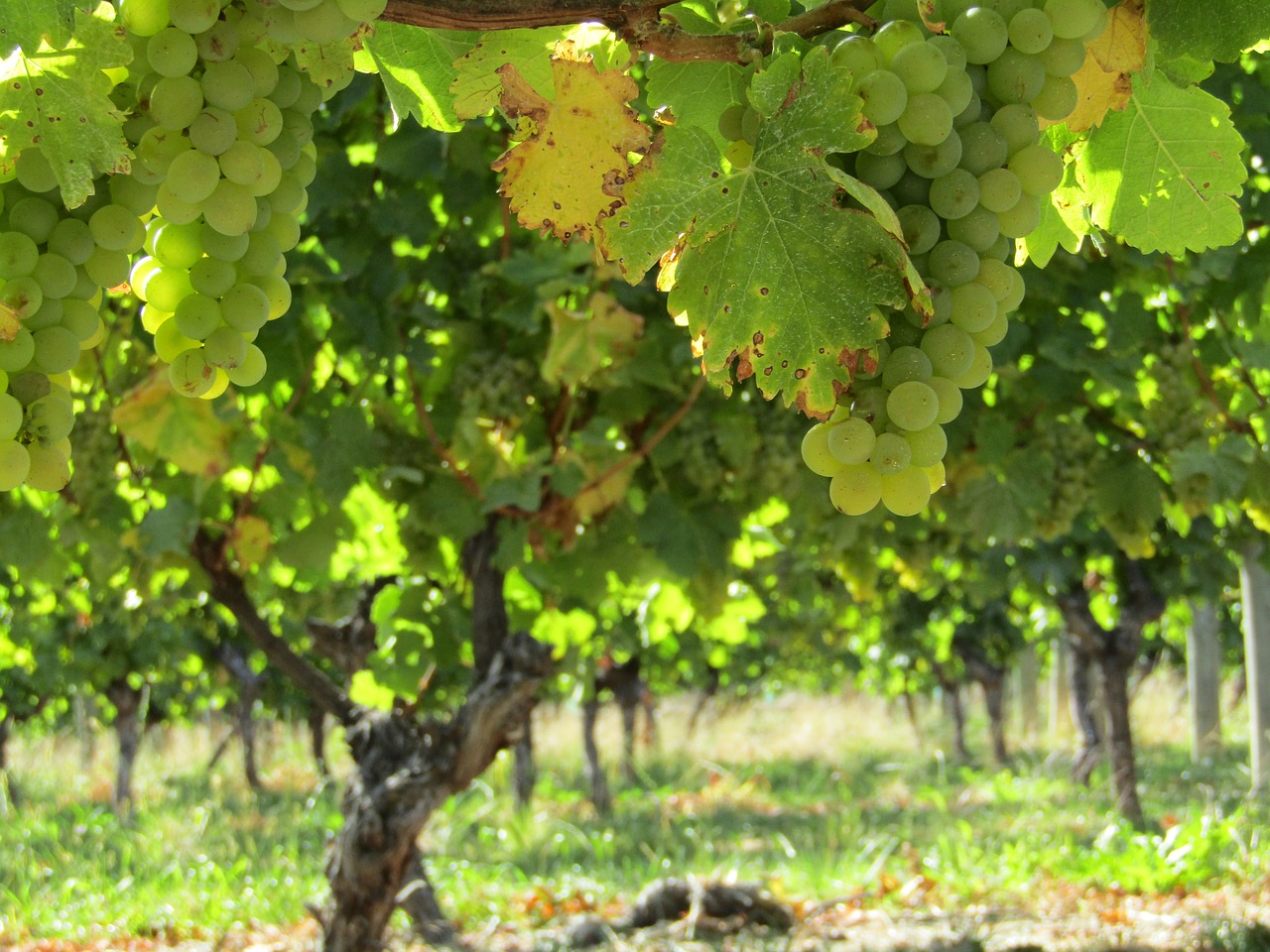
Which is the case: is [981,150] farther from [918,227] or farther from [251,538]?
[251,538]

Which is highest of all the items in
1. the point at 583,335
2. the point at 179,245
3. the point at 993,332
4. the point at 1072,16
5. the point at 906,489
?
the point at 583,335

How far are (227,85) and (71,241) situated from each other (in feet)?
0.50

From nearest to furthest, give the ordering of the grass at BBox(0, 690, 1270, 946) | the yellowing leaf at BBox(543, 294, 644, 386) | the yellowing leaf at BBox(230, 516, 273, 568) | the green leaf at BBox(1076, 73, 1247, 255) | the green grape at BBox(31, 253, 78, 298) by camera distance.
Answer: the green grape at BBox(31, 253, 78, 298)
the green leaf at BBox(1076, 73, 1247, 255)
the yellowing leaf at BBox(543, 294, 644, 386)
the yellowing leaf at BBox(230, 516, 273, 568)
the grass at BBox(0, 690, 1270, 946)

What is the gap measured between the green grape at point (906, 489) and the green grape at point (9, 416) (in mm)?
530

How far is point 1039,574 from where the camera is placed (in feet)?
26.5

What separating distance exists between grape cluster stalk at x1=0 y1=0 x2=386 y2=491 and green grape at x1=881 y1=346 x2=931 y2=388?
389mm

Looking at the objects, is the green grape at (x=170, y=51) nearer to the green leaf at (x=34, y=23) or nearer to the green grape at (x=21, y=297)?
the green leaf at (x=34, y=23)

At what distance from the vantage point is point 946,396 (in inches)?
28.0

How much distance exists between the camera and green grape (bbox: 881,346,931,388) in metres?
0.70

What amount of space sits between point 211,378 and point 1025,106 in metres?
0.58

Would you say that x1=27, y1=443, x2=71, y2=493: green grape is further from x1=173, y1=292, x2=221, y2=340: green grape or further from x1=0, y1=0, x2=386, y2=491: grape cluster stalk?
x1=173, y1=292, x2=221, y2=340: green grape

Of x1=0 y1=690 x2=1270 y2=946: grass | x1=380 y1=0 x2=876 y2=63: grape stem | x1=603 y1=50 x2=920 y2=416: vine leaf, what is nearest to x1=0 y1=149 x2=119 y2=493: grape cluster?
x1=380 y1=0 x2=876 y2=63: grape stem

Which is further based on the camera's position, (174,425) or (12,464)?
(174,425)

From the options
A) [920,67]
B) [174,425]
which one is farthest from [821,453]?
[174,425]
